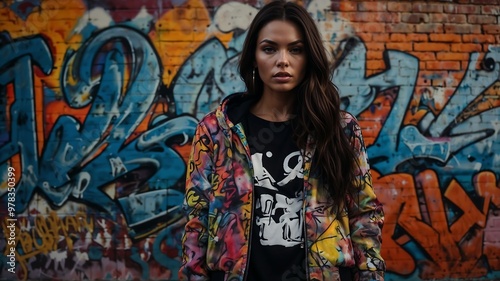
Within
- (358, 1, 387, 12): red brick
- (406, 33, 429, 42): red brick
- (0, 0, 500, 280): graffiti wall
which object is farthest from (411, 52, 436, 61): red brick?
(358, 1, 387, 12): red brick

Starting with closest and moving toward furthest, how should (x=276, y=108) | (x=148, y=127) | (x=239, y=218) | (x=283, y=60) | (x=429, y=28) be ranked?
(x=239, y=218)
(x=283, y=60)
(x=276, y=108)
(x=148, y=127)
(x=429, y=28)

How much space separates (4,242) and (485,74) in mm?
5238

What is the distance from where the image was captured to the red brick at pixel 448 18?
5.88 metres

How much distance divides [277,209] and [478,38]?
183 inches

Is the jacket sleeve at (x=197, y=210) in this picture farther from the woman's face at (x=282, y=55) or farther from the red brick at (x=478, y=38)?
the red brick at (x=478, y=38)

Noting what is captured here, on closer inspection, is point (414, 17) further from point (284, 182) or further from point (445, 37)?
point (284, 182)

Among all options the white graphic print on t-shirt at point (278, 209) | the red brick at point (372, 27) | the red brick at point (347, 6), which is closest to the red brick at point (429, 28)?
the red brick at point (372, 27)

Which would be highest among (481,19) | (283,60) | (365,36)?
(481,19)

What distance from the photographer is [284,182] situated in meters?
2.14

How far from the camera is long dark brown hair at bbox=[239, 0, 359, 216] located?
85.2 inches

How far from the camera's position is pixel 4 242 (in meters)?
5.70

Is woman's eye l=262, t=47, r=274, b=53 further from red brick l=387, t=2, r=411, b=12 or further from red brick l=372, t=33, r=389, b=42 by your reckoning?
red brick l=387, t=2, r=411, b=12

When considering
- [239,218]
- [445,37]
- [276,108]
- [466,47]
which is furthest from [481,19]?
[239,218]

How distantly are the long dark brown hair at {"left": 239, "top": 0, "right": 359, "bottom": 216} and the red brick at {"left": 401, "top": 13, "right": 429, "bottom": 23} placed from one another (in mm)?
3857
